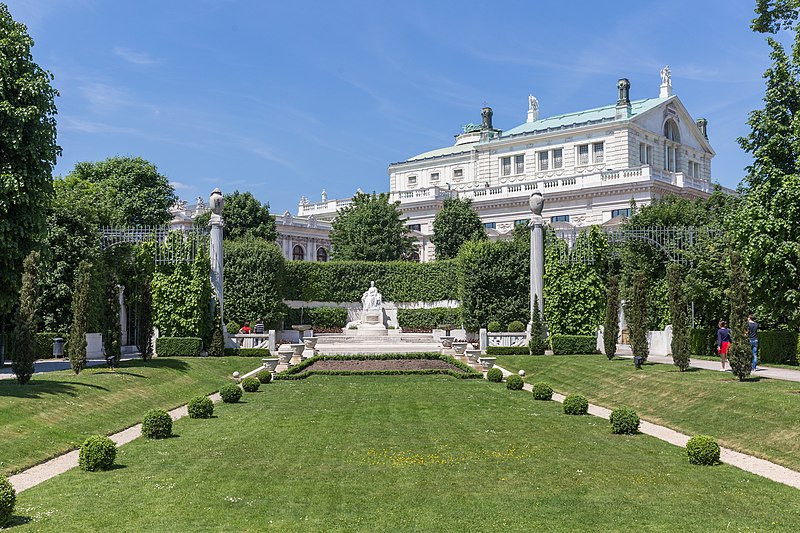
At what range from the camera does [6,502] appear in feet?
33.4

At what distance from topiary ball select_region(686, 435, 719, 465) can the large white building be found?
182 ft

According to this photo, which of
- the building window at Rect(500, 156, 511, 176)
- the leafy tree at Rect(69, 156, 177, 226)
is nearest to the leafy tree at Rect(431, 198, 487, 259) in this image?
the building window at Rect(500, 156, 511, 176)

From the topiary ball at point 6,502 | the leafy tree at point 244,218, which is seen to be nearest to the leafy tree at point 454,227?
the leafy tree at point 244,218

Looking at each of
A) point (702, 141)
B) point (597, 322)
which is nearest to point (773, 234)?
point (597, 322)

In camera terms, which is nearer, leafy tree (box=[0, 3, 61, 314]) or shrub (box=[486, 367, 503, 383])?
leafy tree (box=[0, 3, 61, 314])

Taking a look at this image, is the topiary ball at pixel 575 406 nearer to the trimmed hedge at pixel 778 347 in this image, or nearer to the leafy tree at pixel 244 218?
the trimmed hedge at pixel 778 347

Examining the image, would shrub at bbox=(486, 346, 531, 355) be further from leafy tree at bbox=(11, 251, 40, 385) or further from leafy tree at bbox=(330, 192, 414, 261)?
leafy tree at bbox=(330, 192, 414, 261)

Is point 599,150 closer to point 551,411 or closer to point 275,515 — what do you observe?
point 551,411

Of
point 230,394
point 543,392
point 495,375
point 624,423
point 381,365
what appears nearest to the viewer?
point 624,423

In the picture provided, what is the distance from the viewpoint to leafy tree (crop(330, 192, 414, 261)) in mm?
71500

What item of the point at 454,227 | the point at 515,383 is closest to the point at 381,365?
the point at 515,383

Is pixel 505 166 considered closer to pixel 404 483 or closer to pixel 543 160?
pixel 543 160

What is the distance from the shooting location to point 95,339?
1476 inches

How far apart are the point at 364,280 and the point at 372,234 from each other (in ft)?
36.2
